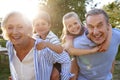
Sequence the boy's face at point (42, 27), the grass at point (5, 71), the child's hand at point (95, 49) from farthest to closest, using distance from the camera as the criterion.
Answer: the grass at point (5, 71), the boy's face at point (42, 27), the child's hand at point (95, 49)

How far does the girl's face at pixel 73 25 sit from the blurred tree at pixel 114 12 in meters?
14.3

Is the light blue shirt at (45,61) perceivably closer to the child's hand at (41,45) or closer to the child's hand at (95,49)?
the child's hand at (41,45)

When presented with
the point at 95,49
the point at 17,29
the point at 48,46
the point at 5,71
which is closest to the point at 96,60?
the point at 95,49

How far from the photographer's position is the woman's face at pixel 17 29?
2203 millimetres

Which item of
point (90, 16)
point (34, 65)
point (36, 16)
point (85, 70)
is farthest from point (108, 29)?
point (36, 16)

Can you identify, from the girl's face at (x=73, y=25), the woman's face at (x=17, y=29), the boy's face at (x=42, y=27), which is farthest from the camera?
the boy's face at (x=42, y=27)

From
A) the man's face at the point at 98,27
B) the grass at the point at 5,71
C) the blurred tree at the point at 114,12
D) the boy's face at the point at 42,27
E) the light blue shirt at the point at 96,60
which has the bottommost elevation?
the grass at the point at 5,71

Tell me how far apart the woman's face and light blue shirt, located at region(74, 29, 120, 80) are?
624mm

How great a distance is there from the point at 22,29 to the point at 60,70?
0.42m

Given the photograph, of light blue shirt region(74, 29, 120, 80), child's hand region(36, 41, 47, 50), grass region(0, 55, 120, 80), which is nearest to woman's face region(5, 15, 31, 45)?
child's hand region(36, 41, 47, 50)

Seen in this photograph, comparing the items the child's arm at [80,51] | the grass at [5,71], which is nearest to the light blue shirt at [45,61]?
the child's arm at [80,51]

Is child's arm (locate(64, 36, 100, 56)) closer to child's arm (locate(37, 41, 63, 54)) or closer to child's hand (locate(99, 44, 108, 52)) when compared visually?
child's hand (locate(99, 44, 108, 52))

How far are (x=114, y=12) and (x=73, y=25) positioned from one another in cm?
1524

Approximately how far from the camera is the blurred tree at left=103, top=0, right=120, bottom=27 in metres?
17.6
